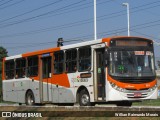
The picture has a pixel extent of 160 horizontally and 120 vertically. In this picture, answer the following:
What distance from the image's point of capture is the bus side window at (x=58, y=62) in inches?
917

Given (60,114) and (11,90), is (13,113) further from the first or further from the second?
Answer: (11,90)

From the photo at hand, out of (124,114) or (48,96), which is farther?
(48,96)

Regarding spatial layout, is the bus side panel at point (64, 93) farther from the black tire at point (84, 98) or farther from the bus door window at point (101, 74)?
the bus door window at point (101, 74)

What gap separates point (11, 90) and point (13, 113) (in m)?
14.7

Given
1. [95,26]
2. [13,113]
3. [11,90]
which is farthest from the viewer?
[95,26]

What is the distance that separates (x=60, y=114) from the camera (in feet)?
52.4

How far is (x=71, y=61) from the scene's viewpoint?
2239 centimetres

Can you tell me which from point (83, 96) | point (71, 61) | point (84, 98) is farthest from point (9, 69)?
point (84, 98)

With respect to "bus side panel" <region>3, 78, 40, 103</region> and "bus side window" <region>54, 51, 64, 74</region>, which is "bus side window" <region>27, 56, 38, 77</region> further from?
"bus side window" <region>54, 51, 64, 74</region>

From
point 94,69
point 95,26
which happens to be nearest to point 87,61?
point 94,69

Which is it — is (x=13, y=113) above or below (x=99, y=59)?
below

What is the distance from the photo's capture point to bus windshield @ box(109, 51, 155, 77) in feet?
65.1

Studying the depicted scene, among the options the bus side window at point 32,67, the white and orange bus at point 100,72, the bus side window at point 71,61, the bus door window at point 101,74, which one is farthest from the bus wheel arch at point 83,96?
Answer: the bus side window at point 32,67

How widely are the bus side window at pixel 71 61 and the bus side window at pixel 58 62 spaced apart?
1.64 ft
